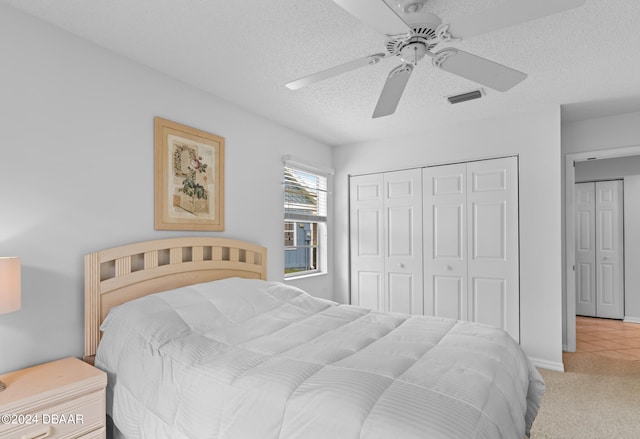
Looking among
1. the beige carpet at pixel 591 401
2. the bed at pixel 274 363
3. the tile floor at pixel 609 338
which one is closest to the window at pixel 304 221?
the bed at pixel 274 363

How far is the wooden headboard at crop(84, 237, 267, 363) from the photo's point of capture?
6.98ft

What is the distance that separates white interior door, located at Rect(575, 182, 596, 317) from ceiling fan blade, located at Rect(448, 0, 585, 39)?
204 inches

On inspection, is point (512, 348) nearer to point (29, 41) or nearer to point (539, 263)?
point (539, 263)

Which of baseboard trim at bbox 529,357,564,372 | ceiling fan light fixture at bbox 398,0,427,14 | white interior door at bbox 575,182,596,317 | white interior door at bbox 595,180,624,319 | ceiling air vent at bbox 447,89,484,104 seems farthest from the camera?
white interior door at bbox 575,182,596,317

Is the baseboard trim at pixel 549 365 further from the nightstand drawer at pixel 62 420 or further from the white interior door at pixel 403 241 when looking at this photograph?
the nightstand drawer at pixel 62 420

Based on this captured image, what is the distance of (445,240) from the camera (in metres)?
4.00

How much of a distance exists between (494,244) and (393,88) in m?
2.44

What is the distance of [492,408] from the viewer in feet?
4.23

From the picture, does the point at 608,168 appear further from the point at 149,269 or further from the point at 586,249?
the point at 149,269

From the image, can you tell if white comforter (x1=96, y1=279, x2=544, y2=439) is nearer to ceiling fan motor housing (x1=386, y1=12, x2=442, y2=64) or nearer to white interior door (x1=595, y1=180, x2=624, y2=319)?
ceiling fan motor housing (x1=386, y1=12, x2=442, y2=64)

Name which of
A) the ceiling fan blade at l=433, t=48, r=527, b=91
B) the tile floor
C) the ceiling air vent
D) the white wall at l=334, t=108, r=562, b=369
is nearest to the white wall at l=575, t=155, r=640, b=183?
the tile floor

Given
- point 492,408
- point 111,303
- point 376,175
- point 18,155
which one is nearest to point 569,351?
point 376,175

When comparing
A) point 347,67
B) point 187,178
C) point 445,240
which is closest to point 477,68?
point 347,67

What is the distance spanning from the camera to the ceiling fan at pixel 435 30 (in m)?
1.33
